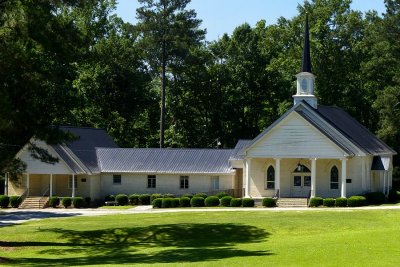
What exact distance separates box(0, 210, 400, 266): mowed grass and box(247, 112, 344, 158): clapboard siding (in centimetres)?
1090

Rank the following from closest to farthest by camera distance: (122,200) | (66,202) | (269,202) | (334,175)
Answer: (269,202) → (334,175) → (66,202) → (122,200)

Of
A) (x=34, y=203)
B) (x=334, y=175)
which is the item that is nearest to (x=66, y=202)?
(x=34, y=203)

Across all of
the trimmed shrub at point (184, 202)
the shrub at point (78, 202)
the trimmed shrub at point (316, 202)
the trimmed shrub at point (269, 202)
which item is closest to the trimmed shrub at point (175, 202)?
the trimmed shrub at point (184, 202)

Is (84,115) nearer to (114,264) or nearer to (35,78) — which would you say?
(35,78)

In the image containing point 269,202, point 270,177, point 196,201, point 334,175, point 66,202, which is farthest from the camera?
point 270,177

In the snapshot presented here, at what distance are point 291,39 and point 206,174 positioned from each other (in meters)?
25.2

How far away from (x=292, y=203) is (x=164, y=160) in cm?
1385

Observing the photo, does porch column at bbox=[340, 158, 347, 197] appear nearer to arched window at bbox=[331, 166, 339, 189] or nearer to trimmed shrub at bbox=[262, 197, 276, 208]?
arched window at bbox=[331, 166, 339, 189]

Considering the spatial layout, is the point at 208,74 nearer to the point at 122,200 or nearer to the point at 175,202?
the point at 122,200

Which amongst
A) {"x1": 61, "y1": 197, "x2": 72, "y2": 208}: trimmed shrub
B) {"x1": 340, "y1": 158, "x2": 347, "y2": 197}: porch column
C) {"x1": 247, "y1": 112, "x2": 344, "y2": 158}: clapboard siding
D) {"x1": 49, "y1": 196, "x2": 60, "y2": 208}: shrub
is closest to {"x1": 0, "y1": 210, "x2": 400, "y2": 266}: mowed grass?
{"x1": 340, "y1": 158, "x2": 347, "y2": 197}: porch column

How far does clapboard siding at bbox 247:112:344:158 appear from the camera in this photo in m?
57.9

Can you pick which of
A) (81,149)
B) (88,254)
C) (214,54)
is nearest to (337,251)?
(88,254)

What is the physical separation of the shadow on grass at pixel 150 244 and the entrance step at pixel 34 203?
20.3 meters

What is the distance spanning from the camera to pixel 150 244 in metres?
36.8
